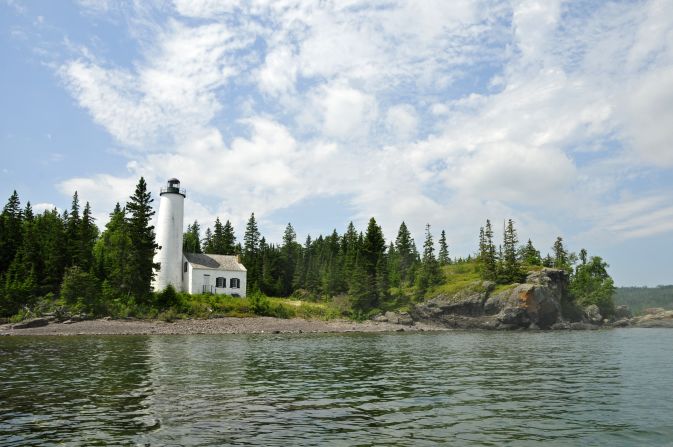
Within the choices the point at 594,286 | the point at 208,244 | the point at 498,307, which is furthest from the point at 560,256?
the point at 208,244

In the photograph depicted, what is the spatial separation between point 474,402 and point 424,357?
52.4ft

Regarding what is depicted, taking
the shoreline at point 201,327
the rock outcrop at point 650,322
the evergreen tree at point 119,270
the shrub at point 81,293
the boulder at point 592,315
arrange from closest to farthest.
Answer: the shoreline at point 201,327
the shrub at point 81,293
the evergreen tree at point 119,270
the boulder at point 592,315
the rock outcrop at point 650,322

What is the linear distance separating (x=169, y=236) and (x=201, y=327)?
20.6 metres

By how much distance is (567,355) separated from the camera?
114ft

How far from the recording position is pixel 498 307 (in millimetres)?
86438

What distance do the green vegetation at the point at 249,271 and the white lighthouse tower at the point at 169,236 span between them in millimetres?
2547

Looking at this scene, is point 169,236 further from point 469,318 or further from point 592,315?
point 592,315

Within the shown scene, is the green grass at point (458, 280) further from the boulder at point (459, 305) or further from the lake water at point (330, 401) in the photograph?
the lake water at point (330, 401)

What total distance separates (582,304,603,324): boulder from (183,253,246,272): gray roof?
74.6 m

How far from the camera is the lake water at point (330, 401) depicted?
12.5m

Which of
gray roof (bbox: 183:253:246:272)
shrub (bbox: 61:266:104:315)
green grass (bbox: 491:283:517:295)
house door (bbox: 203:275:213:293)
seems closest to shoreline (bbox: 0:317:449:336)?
shrub (bbox: 61:266:104:315)

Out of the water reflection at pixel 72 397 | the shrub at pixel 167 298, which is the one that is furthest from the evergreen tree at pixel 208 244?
the water reflection at pixel 72 397

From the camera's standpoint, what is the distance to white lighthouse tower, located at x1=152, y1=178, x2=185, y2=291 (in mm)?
75062

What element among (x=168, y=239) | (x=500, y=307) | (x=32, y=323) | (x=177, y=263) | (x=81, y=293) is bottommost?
(x=32, y=323)
